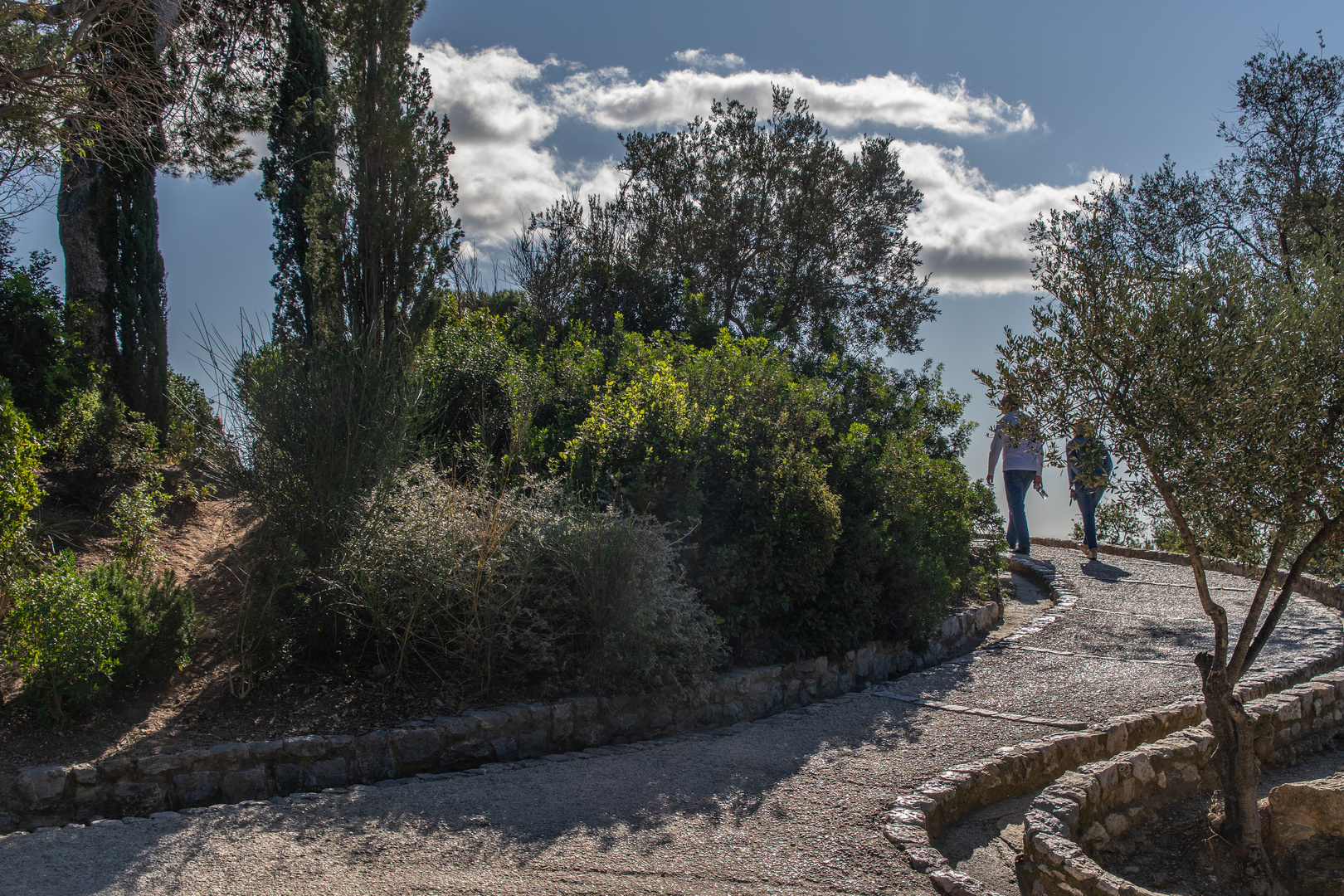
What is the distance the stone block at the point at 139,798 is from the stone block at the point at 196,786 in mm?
80

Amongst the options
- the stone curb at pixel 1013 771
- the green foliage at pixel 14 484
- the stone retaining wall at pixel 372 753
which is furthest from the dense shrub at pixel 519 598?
the green foliage at pixel 14 484

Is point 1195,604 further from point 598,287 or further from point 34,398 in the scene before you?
point 34,398

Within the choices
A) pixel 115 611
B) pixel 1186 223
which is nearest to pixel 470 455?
pixel 115 611

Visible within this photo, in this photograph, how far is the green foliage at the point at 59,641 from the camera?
16.1ft

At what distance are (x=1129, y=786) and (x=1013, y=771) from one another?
602mm

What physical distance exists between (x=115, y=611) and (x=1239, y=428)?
6.64 meters

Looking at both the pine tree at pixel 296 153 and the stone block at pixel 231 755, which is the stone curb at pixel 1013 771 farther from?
the pine tree at pixel 296 153

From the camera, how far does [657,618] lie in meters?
5.96

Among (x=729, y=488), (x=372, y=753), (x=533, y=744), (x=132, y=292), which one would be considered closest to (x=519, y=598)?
(x=533, y=744)

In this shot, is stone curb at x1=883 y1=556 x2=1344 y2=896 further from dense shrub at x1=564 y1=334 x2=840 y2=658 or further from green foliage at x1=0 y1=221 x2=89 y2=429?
green foliage at x1=0 y1=221 x2=89 y2=429

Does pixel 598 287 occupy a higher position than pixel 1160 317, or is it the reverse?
pixel 598 287

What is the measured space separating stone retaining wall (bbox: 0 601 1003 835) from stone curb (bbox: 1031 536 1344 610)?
13.6 feet

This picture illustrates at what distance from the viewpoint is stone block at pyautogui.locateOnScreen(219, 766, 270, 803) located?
184 inches

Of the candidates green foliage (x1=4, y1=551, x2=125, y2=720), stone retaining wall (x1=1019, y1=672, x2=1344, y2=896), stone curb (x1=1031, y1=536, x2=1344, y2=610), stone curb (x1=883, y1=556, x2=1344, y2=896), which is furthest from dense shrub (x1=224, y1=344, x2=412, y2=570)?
stone curb (x1=1031, y1=536, x2=1344, y2=610)
